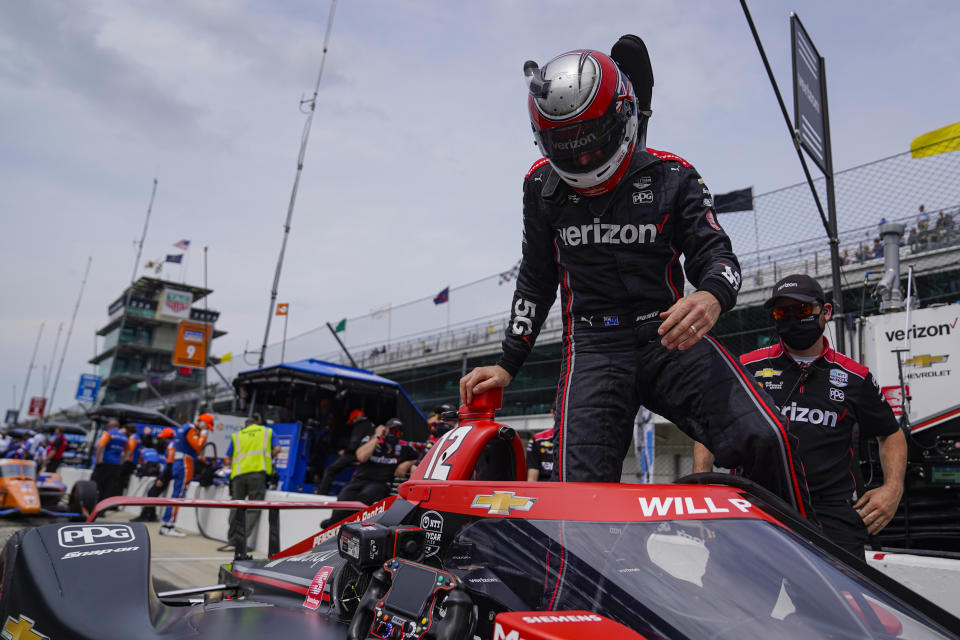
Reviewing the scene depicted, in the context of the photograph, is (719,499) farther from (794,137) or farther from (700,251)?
(794,137)

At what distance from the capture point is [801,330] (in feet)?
10.4

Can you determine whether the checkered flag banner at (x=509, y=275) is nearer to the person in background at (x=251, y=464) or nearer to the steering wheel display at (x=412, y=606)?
the person in background at (x=251, y=464)

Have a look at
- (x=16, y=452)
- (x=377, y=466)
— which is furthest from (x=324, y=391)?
(x=16, y=452)

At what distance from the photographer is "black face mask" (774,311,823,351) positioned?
10.3 ft

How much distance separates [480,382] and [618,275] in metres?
0.59

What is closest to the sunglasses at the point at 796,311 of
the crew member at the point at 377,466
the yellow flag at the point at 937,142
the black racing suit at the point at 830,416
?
the black racing suit at the point at 830,416

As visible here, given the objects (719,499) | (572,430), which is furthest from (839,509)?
(719,499)

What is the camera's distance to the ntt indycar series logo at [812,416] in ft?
9.94

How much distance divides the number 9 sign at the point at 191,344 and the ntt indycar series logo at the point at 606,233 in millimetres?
18052

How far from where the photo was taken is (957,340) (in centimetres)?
554

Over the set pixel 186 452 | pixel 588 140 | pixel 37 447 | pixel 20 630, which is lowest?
pixel 20 630

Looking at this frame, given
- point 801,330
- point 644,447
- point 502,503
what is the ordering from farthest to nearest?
1. point 644,447
2. point 801,330
3. point 502,503

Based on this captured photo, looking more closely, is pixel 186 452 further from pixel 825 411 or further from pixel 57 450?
pixel 825 411

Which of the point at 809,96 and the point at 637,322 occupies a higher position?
the point at 809,96
